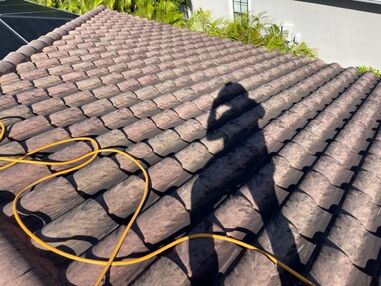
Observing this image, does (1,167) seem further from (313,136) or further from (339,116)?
(339,116)

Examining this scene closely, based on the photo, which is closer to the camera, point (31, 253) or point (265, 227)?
point (31, 253)

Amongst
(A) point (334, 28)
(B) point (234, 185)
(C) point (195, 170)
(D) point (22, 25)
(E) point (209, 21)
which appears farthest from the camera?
(E) point (209, 21)

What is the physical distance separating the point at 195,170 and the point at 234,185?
0.42 meters

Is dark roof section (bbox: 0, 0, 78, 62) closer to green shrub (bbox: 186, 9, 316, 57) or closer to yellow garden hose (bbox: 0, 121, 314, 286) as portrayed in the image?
yellow garden hose (bbox: 0, 121, 314, 286)

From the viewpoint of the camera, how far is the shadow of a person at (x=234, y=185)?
6.84ft

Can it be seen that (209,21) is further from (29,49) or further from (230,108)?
(230,108)

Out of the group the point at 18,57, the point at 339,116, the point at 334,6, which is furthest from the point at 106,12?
the point at 334,6

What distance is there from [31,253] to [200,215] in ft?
4.25

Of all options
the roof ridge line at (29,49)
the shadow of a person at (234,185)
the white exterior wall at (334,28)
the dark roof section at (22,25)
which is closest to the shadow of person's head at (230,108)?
the shadow of a person at (234,185)

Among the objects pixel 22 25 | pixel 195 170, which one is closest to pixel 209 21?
pixel 22 25

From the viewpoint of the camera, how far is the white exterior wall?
1216 cm

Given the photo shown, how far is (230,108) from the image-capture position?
422 cm

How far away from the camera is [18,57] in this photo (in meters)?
5.00

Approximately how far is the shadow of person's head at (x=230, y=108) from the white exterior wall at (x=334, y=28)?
10.5 meters
